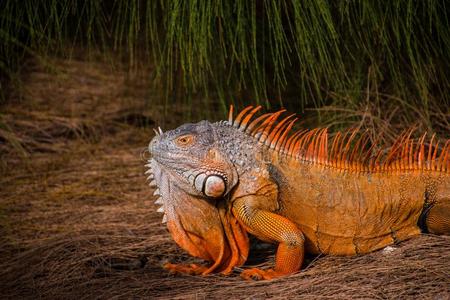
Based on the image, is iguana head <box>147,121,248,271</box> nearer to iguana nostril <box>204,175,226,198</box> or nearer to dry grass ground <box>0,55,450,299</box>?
iguana nostril <box>204,175,226,198</box>

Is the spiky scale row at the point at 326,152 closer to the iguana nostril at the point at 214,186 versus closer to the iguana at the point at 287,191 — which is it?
the iguana at the point at 287,191

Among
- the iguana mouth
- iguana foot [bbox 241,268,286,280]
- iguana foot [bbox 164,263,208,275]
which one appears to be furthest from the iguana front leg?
iguana foot [bbox 164,263,208,275]

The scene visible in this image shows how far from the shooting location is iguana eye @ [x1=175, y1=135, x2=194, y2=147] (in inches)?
143

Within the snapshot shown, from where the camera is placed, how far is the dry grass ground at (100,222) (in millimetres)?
3449

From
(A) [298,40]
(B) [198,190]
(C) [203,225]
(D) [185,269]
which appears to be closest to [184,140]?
(B) [198,190]

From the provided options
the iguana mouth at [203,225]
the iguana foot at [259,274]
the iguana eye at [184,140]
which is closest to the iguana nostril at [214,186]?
the iguana mouth at [203,225]

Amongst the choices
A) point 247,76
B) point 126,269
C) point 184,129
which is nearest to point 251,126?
point 184,129

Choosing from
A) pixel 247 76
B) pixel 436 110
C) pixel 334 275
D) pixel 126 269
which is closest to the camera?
pixel 334 275

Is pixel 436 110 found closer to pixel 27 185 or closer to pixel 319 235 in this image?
pixel 319 235

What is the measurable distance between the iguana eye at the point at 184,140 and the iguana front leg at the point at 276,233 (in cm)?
40

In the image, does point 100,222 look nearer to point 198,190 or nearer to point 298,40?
point 198,190

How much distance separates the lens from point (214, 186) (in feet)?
11.6

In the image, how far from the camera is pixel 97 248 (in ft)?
14.0

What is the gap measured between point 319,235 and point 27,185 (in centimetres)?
277
